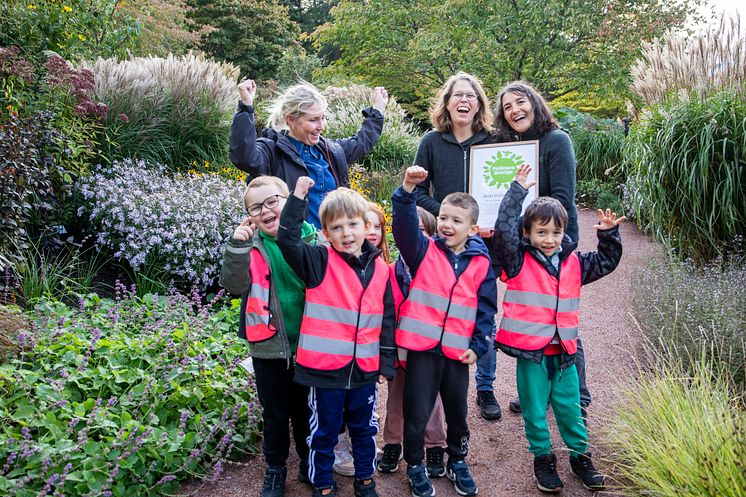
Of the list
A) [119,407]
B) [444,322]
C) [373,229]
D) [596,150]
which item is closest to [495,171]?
[373,229]

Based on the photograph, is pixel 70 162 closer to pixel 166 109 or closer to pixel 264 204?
pixel 166 109

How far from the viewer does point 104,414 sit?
3.08 meters

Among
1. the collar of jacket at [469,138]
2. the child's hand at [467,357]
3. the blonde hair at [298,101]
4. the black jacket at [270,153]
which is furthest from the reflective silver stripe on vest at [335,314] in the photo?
the collar of jacket at [469,138]

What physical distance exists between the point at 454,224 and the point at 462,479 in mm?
1333

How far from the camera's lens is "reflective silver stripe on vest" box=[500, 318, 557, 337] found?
316cm

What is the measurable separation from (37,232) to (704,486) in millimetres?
5324

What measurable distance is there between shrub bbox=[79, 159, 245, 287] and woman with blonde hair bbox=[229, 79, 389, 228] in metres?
1.95

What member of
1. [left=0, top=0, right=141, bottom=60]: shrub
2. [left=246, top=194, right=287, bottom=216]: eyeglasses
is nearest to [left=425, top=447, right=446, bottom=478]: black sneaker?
[left=246, top=194, right=287, bottom=216]: eyeglasses

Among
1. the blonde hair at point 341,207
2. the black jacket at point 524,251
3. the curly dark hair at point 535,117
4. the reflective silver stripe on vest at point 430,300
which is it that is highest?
the curly dark hair at point 535,117

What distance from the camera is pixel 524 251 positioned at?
10.8ft

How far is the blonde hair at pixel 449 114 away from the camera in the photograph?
12.0 feet

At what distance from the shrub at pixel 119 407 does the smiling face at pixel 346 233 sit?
3.67 ft

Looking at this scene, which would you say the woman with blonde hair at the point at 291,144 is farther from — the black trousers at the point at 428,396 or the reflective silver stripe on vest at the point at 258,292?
the black trousers at the point at 428,396

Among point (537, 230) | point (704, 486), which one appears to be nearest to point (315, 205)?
point (537, 230)
